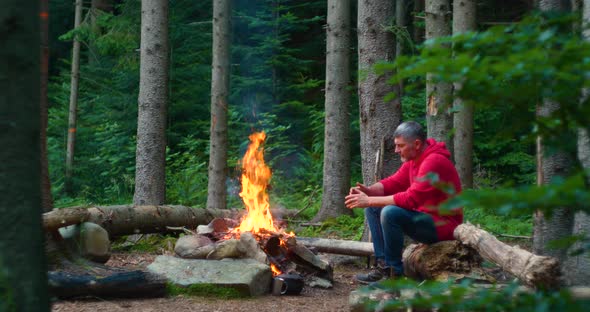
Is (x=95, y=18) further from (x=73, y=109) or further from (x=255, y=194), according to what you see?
(x=255, y=194)

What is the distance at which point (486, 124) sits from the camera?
680 inches

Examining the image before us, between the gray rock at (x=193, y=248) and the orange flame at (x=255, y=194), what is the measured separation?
773 mm

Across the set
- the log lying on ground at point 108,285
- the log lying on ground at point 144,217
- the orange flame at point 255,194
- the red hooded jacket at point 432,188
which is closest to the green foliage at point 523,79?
the red hooded jacket at point 432,188

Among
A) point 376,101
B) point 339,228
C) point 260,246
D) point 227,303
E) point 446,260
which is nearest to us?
point 446,260

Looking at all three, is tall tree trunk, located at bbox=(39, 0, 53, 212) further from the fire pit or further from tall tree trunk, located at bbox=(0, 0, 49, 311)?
tall tree trunk, located at bbox=(0, 0, 49, 311)

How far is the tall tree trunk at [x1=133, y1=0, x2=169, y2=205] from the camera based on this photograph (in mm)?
11766

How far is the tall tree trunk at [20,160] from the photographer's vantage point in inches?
131

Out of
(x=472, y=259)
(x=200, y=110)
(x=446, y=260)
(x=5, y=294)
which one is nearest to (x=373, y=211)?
(x=446, y=260)

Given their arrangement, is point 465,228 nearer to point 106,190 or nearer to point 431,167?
point 431,167

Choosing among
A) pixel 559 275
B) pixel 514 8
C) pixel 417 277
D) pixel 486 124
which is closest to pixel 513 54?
pixel 559 275

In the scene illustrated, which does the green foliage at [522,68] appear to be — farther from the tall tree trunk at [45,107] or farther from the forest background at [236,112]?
the forest background at [236,112]

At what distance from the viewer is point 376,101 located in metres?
9.18

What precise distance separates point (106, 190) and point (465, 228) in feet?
45.6

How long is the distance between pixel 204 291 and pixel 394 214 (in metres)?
2.10
